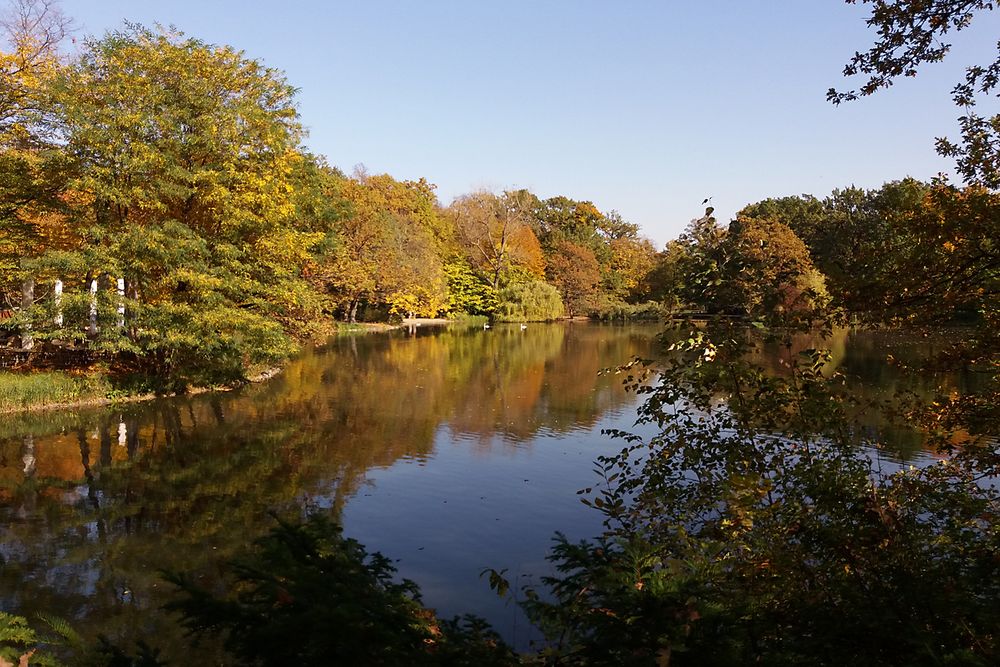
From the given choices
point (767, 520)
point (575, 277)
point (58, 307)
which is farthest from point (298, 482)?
point (575, 277)

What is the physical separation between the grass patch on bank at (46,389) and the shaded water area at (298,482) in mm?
625

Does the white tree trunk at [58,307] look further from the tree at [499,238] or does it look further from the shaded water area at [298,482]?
the tree at [499,238]

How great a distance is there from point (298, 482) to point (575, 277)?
57.4m

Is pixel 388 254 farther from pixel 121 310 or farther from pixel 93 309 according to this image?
pixel 93 309

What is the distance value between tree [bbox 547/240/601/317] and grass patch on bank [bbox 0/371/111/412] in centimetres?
5155

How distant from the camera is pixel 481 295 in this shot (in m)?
62.2

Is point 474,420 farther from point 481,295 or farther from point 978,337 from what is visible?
point 481,295

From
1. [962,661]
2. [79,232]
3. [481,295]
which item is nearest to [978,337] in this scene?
[962,661]

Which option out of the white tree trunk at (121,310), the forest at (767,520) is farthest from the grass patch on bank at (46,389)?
the forest at (767,520)

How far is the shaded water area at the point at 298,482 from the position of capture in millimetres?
7789

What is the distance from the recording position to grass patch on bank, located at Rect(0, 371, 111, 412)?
1675 centimetres

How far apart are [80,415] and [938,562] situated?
1837 cm

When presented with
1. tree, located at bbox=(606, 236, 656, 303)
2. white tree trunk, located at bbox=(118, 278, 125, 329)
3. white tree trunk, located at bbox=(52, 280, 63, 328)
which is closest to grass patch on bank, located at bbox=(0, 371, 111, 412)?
white tree trunk, located at bbox=(52, 280, 63, 328)

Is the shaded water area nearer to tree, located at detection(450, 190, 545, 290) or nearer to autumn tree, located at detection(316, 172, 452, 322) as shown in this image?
autumn tree, located at detection(316, 172, 452, 322)
